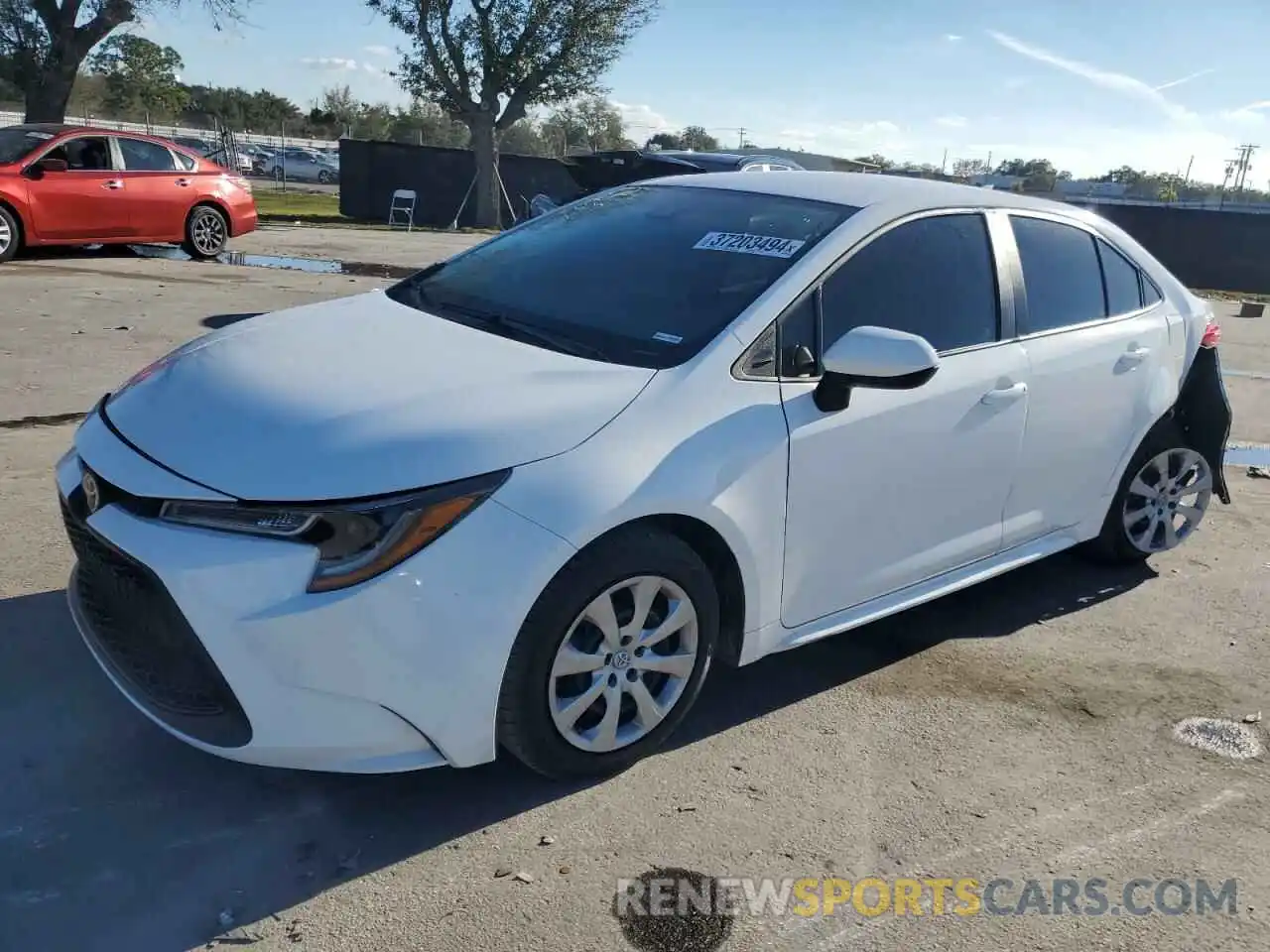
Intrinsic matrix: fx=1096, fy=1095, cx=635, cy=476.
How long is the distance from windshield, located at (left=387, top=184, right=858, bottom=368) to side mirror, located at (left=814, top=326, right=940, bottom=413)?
337mm

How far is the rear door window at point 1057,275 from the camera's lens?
13.2ft

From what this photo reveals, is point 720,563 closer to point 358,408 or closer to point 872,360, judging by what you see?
point 872,360

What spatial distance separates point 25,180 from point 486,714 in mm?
11547

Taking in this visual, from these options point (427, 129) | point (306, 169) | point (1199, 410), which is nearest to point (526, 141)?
point (427, 129)

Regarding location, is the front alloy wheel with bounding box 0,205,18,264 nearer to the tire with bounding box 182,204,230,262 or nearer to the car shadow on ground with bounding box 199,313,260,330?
the tire with bounding box 182,204,230,262

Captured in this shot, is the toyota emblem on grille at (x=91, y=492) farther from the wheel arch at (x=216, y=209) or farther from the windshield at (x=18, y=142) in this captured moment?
the wheel arch at (x=216, y=209)

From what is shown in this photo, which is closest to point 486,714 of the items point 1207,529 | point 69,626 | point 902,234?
point 69,626

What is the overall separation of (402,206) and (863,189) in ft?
76.5

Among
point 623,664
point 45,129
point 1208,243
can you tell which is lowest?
point 623,664

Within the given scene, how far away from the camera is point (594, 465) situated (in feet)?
8.97

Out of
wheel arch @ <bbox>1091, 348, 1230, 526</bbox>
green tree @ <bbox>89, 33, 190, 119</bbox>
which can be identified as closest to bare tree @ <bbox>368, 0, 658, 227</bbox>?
wheel arch @ <bbox>1091, 348, 1230, 526</bbox>

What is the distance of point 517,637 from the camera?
2648mm

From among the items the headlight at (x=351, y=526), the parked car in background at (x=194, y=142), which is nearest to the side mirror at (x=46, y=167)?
→ the headlight at (x=351, y=526)

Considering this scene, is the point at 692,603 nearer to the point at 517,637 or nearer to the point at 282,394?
the point at 517,637
